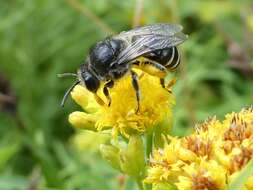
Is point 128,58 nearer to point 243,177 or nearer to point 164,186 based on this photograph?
point 164,186

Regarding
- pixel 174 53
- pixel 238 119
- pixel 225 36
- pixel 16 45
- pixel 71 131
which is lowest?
pixel 238 119

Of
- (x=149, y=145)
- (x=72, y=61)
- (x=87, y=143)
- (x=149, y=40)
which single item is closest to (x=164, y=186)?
(x=149, y=145)

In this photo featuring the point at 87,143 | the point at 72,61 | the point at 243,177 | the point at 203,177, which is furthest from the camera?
the point at 72,61

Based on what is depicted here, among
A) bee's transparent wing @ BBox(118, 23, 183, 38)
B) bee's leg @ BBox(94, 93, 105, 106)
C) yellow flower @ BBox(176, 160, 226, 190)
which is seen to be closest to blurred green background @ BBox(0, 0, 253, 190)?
bee's transparent wing @ BBox(118, 23, 183, 38)

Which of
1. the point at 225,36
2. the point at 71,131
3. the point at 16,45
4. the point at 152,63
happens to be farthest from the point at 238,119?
the point at 16,45

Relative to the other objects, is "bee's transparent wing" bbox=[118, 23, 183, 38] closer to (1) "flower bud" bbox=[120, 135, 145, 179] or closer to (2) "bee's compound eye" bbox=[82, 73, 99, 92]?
(2) "bee's compound eye" bbox=[82, 73, 99, 92]

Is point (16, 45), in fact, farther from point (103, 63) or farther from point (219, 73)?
point (103, 63)

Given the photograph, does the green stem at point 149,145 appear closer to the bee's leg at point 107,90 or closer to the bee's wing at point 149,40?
the bee's leg at point 107,90
